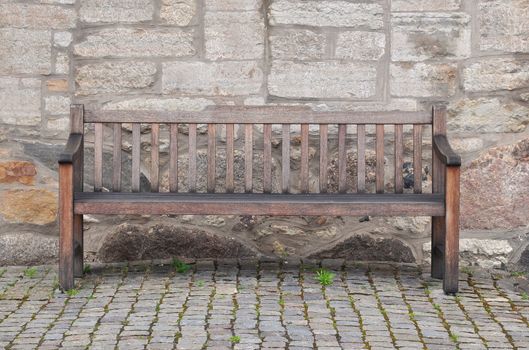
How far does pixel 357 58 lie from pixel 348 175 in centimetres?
73

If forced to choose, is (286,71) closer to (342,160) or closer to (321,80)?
(321,80)

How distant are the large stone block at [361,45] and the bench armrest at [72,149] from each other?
172 centimetres

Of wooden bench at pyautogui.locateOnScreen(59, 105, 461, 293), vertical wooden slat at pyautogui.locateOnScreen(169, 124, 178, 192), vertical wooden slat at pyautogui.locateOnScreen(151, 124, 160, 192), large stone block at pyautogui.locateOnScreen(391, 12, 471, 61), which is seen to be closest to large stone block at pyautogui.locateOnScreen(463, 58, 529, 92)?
large stone block at pyautogui.locateOnScreen(391, 12, 471, 61)

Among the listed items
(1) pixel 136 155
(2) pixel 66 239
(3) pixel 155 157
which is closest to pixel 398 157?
(3) pixel 155 157

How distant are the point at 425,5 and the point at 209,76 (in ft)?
4.64

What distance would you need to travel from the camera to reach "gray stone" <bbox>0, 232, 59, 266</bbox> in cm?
655

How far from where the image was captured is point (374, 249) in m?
6.55

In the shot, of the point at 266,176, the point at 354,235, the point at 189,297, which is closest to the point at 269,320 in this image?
the point at 189,297

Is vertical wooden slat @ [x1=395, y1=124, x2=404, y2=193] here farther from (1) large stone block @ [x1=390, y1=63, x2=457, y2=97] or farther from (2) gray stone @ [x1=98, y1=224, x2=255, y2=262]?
(2) gray stone @ [x1=98, y1=224, x2=255, y2=262]

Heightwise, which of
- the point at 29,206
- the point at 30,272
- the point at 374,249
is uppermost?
the point at 29,206

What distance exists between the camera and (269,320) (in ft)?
16.0

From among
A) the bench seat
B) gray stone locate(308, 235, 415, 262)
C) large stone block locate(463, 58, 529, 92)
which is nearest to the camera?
the bench seat

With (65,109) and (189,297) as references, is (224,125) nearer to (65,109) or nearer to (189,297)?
(65,109)

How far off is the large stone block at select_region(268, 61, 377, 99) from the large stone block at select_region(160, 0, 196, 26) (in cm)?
61
